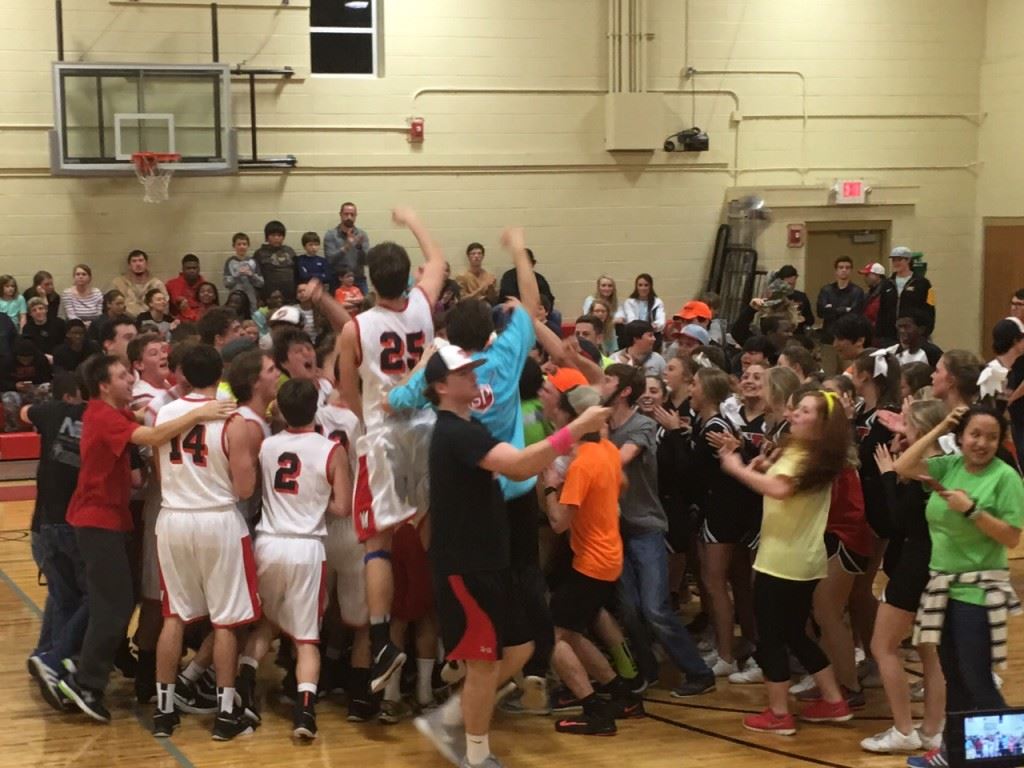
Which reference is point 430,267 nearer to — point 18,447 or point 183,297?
point 18,447

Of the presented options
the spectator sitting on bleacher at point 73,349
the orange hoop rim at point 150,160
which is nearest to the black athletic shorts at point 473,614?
the spectator sitting on bleacher at point 73,349

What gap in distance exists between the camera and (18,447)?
13.1 meters

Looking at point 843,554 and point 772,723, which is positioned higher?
point 843,554

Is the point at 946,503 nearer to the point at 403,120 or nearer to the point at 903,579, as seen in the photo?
the point at 903,579

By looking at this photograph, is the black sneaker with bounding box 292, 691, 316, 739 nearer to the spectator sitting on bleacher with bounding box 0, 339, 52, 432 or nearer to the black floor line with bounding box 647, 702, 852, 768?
the black floor line with bounding box 647, 702, 852, 768

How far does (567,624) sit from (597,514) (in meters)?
0.54

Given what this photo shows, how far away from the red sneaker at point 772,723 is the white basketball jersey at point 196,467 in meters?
2.62

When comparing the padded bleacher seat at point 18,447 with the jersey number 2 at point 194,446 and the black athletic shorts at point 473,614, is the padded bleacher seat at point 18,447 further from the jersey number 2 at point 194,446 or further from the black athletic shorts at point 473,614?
the black athletic shorts at point 473,614

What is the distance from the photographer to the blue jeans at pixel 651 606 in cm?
649

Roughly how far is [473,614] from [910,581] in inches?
74.6

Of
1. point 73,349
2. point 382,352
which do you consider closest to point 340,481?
point 382,352

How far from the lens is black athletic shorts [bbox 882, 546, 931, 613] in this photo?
18.3ft

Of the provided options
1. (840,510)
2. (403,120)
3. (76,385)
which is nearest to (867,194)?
(403,120)

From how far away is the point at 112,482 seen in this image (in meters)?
6.12
